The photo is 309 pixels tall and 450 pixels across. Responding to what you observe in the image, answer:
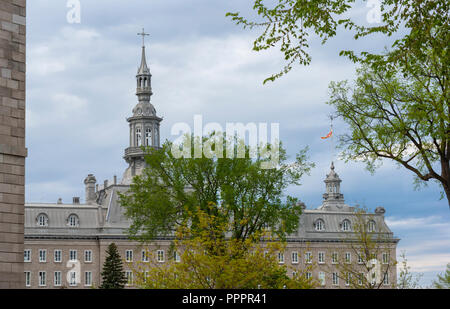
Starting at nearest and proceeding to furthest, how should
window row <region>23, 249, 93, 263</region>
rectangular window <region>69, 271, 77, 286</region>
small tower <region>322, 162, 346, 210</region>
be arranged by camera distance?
window row <region>23, 249, 93, 263</region> < rectangular window <region>69, 271, 77, 286</region> < small tower <region>322, 162, 346, 210</region>

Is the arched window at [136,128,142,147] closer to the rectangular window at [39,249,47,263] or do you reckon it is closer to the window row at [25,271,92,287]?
the window row at [25,271,92,287]

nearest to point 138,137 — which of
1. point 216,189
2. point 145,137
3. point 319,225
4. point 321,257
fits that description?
point 145,137

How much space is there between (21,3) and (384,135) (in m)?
16.8

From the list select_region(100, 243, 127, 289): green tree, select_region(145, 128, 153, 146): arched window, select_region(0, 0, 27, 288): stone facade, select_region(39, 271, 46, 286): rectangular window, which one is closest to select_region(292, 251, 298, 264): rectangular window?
select_region(145, 128, 153, 146): arched window

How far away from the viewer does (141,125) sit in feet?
381

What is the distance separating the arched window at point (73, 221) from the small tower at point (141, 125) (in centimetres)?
875

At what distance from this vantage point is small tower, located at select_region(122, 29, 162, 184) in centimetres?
11500

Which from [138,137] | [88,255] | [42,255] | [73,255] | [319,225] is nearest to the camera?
[42,255]

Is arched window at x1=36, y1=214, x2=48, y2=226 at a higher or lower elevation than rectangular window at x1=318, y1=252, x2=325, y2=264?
higher

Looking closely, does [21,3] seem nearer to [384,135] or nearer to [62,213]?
[384,135]

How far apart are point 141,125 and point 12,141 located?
86.8 m

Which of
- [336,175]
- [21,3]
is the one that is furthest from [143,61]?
[21,3]

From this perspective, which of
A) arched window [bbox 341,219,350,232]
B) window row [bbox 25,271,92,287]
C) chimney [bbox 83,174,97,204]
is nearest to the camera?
window row [bbox 25,271,92,287]

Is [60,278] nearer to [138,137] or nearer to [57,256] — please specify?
[57,256]
